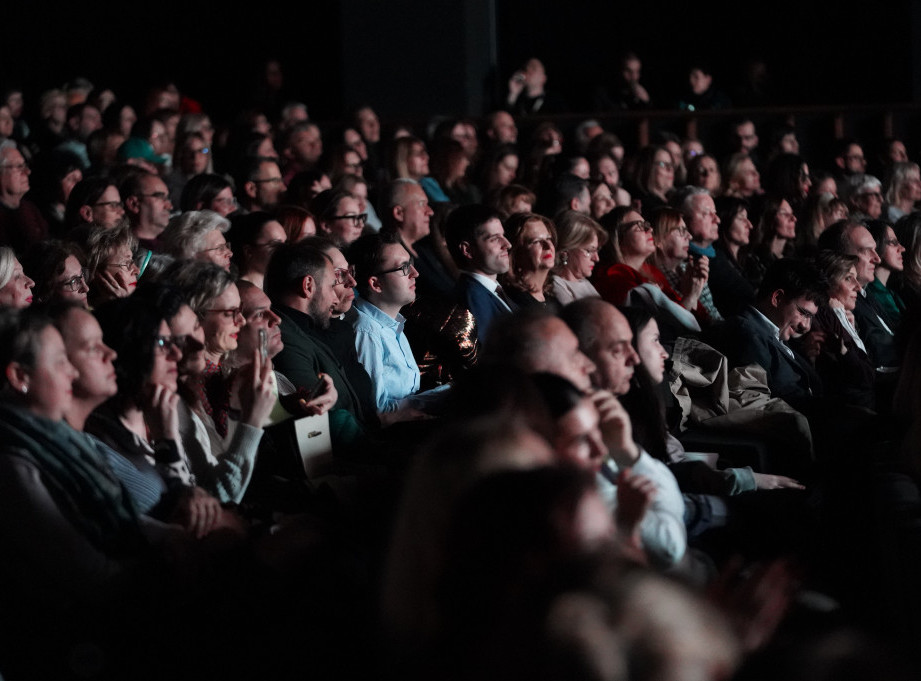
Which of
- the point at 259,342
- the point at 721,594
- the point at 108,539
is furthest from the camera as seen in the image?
the point at 259,342

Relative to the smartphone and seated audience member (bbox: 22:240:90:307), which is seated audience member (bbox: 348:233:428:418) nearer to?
the smartphone

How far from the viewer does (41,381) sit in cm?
220

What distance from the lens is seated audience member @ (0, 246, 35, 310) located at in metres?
3.30

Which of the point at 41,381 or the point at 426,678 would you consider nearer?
the point at 426,678

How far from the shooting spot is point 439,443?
5.14 feet

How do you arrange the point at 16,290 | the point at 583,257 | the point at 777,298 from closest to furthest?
the point at 16,290 < the point at 777,298 < the point at 583,257

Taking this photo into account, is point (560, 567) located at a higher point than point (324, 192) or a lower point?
higher

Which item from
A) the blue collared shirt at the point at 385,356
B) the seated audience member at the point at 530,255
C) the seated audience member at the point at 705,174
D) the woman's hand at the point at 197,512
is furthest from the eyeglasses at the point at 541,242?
the seated audience member at the point at 705,174

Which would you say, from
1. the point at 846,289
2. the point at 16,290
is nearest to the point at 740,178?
the point at 846,289

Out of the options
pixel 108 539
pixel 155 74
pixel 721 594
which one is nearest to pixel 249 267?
pixel 108 539

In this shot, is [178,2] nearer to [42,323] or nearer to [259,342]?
[259,342]

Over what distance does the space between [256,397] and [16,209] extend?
2.97 m

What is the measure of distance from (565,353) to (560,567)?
1226 millimetres

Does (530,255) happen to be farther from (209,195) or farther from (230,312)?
(230,312)
